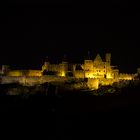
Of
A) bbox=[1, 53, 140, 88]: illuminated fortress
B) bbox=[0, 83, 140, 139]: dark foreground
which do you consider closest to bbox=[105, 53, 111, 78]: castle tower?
bbox=[1, 53, 140, 88]: illuminated fortress

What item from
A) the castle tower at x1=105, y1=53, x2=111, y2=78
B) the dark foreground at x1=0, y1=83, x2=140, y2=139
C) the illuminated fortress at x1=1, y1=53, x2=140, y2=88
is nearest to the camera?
the dark foreground at x1=0, y1=83, x2=140, y2=139

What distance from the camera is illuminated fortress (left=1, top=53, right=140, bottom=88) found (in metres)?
86.4

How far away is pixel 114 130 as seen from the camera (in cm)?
4859

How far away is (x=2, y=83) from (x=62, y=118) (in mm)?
33022

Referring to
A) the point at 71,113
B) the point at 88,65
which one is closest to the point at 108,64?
the point at 88,65

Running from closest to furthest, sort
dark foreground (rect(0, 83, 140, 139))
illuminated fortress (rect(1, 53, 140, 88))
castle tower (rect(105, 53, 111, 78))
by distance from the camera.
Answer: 1. dark foreground (rect(0, 83, 140, 139))
2. illuminated fortress (rect(1, 53, 140, 88))
3. castle tower (rect(105, 53, 111, 78))

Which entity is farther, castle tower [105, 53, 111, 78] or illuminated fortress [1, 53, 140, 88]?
castle tower [105, 53, 111, 78]

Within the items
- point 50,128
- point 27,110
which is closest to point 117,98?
point 27,110

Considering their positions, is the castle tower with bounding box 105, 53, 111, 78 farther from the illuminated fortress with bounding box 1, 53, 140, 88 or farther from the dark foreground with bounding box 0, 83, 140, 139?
the dark foreground with bounding box 0, 83, 140, 139

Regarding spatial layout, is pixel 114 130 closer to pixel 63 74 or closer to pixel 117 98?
pixel 117 98

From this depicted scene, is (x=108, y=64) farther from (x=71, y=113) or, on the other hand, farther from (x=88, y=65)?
(x=71, y=113)

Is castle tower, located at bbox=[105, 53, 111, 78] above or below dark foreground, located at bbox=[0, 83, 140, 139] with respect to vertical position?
above

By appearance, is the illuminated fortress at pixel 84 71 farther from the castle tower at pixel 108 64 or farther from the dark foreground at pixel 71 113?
the dark foreground at pixel 71 113

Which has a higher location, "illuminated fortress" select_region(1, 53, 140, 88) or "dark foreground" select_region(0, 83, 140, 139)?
"illuminated fortress" select_region(1, 53, 140, 88)
